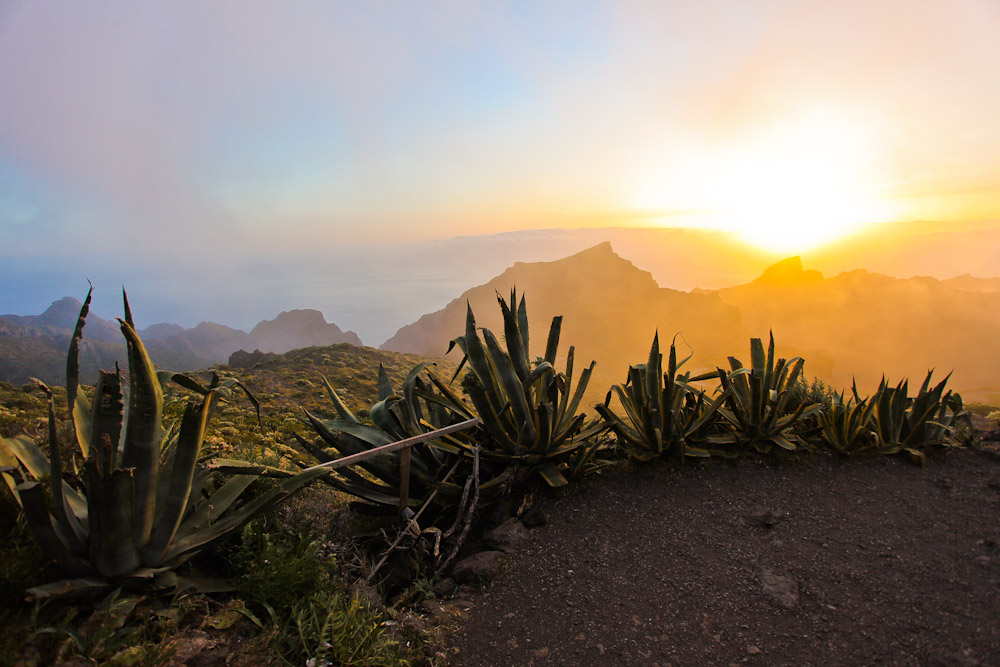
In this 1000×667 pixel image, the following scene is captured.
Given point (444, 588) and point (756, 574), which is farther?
point (444, 588)

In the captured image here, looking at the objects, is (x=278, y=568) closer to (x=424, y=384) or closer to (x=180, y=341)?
(x=424, y=384)

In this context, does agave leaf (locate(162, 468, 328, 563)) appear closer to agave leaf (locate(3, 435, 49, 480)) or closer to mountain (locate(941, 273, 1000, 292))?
agave leaf (locate(3, 435, 49, 480))

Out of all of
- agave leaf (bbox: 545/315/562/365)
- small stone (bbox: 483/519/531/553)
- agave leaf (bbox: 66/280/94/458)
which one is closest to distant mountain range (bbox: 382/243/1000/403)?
agave leaf (bbox: 545/315/562/365)

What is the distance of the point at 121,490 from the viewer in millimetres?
2068

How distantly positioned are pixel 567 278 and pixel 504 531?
331 feet

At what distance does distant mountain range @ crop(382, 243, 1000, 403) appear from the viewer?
72.2 metres

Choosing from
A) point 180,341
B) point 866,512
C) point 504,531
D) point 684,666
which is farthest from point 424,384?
point 180,341

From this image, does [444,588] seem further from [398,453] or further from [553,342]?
[553,342]

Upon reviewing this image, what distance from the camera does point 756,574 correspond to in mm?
3121

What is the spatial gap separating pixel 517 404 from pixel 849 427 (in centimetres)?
345

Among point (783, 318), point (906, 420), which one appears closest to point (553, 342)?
point (906, 420)

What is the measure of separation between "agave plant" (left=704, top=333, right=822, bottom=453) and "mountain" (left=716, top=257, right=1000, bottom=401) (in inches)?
2717

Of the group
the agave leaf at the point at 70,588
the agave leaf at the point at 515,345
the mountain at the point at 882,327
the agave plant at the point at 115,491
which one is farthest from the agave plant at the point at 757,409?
the mountain at the point at 882,327

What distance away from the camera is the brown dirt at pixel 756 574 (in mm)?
2611
